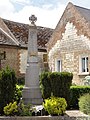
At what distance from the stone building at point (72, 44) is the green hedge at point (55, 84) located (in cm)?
983

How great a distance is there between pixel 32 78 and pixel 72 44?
1260 cm

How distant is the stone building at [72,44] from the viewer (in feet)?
77.3

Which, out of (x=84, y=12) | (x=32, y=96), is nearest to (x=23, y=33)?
(x=84, y=12)

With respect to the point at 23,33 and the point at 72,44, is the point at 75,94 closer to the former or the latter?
the point at 72,44

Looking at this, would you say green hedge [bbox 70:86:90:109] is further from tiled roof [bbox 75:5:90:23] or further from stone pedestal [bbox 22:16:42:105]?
tiled roof [bbox 75:5:90:23]

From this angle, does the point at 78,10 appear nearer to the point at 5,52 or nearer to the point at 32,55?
the point at 5,52

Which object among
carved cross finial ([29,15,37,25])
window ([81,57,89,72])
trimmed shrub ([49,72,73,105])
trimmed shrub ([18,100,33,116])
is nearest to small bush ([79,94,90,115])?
trimmed shrub ([49,72,73,105])

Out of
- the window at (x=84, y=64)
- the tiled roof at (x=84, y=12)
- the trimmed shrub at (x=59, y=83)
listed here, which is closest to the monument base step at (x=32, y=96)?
the trimmed shrub at (x=59, y=83)

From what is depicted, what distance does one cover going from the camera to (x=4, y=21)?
31547 millimetres

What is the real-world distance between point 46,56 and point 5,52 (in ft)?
14.7

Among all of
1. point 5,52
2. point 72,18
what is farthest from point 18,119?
point 5,52

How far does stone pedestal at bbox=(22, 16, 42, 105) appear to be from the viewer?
41.3 ft

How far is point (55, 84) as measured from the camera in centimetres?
1325

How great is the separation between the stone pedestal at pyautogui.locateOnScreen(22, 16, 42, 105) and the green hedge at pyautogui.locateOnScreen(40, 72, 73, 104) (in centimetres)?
54
